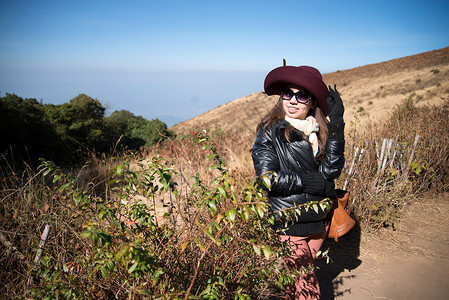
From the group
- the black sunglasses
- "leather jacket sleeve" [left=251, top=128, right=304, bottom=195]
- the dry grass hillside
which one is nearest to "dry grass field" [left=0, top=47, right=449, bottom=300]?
"leather jacket sleeve" [left=251, top=128, right=304, bottom=195]

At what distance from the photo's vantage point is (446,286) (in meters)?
2.85

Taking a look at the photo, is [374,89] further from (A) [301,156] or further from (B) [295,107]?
(A) [301,156]

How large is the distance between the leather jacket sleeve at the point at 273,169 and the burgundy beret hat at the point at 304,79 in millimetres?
395

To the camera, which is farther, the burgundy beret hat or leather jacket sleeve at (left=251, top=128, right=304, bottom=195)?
the burgundy beret hat

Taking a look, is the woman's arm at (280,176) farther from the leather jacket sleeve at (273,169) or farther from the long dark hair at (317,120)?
the long dark hair at (317,120)

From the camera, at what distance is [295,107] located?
2.07 m

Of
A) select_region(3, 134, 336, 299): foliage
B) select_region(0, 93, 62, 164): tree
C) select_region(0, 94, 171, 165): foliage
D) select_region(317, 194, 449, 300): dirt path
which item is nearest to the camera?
select_region(3, 134, 336, 299): foliage

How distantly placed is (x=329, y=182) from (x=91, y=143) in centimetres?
1081

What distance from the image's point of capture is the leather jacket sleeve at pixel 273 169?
183 centimetres

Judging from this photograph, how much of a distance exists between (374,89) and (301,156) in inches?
1117

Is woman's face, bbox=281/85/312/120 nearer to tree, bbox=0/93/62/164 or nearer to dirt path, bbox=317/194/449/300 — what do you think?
dirt path, bbox=317/194/449/300

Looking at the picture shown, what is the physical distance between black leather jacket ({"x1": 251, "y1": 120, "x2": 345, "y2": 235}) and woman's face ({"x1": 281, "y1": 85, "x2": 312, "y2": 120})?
123 millimetres

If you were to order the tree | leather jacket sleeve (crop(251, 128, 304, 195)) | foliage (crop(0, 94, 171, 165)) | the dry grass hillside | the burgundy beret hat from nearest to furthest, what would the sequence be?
1. leather jacket sleeve (crop(251, 128, 304, 195))
2. the burgundy beret hat
3. the tree
4. foliage (crop(0, 94, 171, 165))
5. the dry grass hillside

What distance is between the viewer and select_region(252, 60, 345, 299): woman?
1.90m
